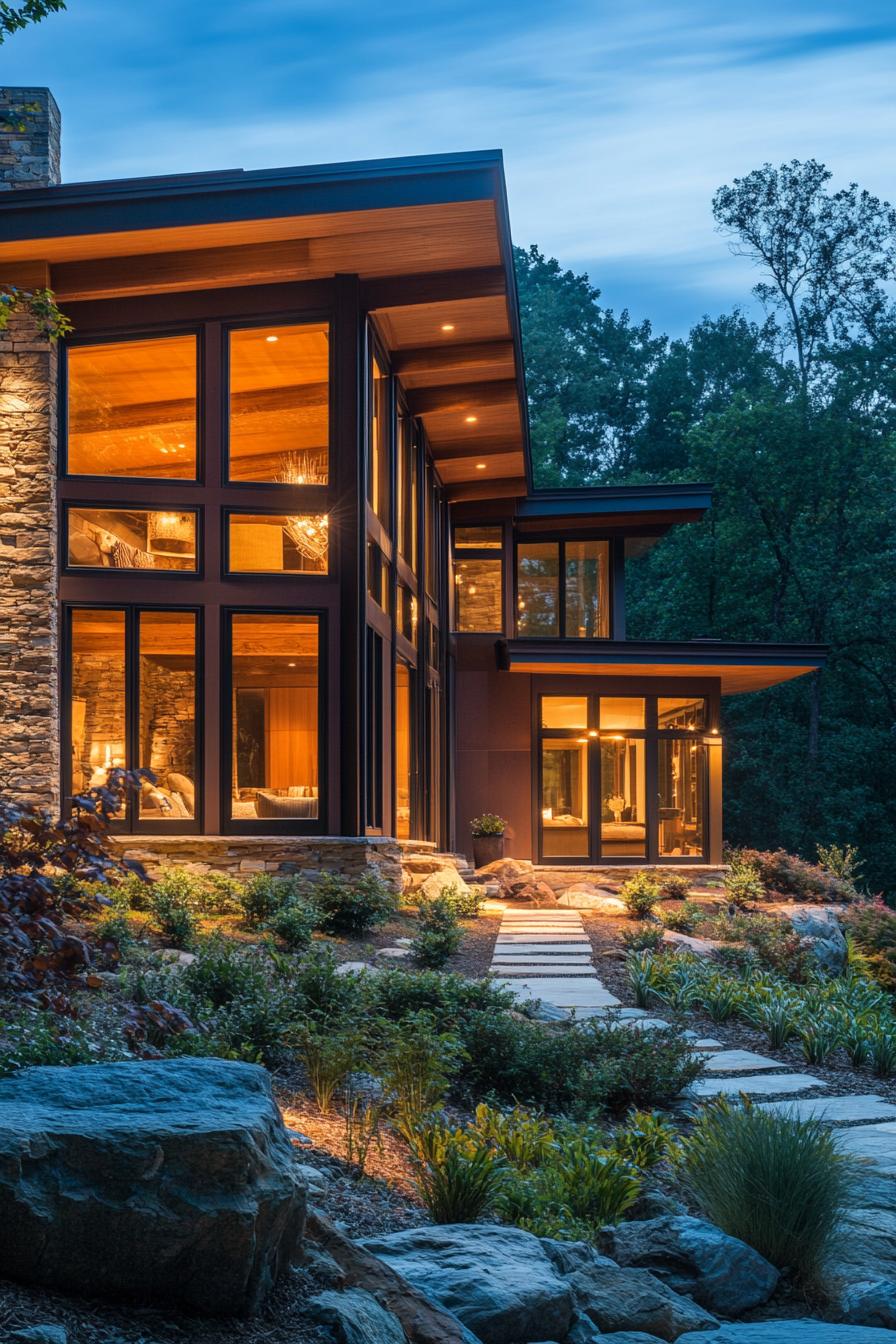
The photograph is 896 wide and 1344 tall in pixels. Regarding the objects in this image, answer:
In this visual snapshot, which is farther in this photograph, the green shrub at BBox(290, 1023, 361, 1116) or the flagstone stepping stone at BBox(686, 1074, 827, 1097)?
the flagstone stepping stone at BBox(686, 1074, 827, 1097)

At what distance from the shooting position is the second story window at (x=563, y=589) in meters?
22.3

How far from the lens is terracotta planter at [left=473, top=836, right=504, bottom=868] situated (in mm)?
19234

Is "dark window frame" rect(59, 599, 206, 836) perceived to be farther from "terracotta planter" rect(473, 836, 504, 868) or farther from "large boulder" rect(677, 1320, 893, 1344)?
"large boulder" rect(677, 1320, 893, 1344)

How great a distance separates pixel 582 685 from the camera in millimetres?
20312

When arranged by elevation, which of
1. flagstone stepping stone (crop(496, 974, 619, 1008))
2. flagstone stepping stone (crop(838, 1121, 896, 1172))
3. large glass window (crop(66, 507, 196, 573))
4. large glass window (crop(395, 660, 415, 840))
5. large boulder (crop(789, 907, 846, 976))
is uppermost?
large glass window (crop(66, 507, 196, 573))

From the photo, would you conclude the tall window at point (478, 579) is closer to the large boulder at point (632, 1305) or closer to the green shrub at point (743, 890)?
the green shrub at point (743, 890)

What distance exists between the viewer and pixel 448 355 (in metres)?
15.7

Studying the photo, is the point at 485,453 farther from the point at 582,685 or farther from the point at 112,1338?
the point at 112,1338

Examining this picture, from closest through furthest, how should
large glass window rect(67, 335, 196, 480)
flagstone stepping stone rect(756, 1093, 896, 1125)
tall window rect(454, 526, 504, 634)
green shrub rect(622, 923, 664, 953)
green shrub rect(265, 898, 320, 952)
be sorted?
flagstone stepping stone rect(756, 1093, 896, 1125), green shrub rect(265, 898, 320, 952), green shrub rect(622, 923, 664, 953), large glass window rect(67, 335, 196, 480), tall window rect(454, 526, 504, 634)

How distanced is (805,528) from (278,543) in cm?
1934

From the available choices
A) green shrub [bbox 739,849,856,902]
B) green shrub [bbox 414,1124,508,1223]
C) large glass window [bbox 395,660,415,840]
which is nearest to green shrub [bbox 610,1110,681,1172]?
green shrub [bbox 414,1124,508,1223]

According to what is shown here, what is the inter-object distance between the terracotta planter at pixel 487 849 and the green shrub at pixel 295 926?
30.3 feet

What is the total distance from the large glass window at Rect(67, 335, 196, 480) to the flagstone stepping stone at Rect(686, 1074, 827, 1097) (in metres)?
8.04

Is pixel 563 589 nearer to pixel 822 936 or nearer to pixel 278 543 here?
pixel 822 936
